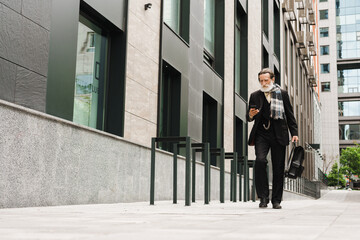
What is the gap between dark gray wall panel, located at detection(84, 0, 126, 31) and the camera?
8.98 m

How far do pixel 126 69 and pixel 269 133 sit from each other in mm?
3837

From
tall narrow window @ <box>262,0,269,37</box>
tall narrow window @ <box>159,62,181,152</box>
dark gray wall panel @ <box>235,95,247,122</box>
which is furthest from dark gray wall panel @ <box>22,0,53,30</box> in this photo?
tall narrow window @ <box>262,0,269,37</box>

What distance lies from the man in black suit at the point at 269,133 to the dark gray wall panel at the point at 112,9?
3.59 m

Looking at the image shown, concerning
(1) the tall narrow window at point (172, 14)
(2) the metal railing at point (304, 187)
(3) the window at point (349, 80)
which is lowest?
(2) the metal railing at point (304, 187)

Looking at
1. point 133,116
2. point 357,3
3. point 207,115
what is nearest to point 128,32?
point 133,116

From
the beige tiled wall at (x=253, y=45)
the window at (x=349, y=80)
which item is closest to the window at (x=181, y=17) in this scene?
the beige tiled wall at (x=253, y=45)

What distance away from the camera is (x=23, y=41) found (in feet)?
21.8

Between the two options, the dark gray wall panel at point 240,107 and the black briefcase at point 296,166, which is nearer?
the black briefcase at point 296,166

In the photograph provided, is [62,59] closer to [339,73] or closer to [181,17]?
[181,17]

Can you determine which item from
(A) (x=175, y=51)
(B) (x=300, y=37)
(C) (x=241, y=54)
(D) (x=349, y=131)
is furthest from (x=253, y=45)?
(D) (x=349, y=131)

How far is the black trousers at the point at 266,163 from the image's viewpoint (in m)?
6.79

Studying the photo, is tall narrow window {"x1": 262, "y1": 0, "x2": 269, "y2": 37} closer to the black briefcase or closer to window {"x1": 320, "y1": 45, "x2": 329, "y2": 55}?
the black briefcase

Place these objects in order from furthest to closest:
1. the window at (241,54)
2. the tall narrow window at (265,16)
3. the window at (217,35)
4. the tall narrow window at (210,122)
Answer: the tall narrow window at (265,16) → the window at (241,54) → the window at (217,35) → the tall narrow window at (210,122)

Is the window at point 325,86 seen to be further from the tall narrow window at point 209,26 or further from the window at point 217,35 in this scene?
the tall narrow window at point 209,26
